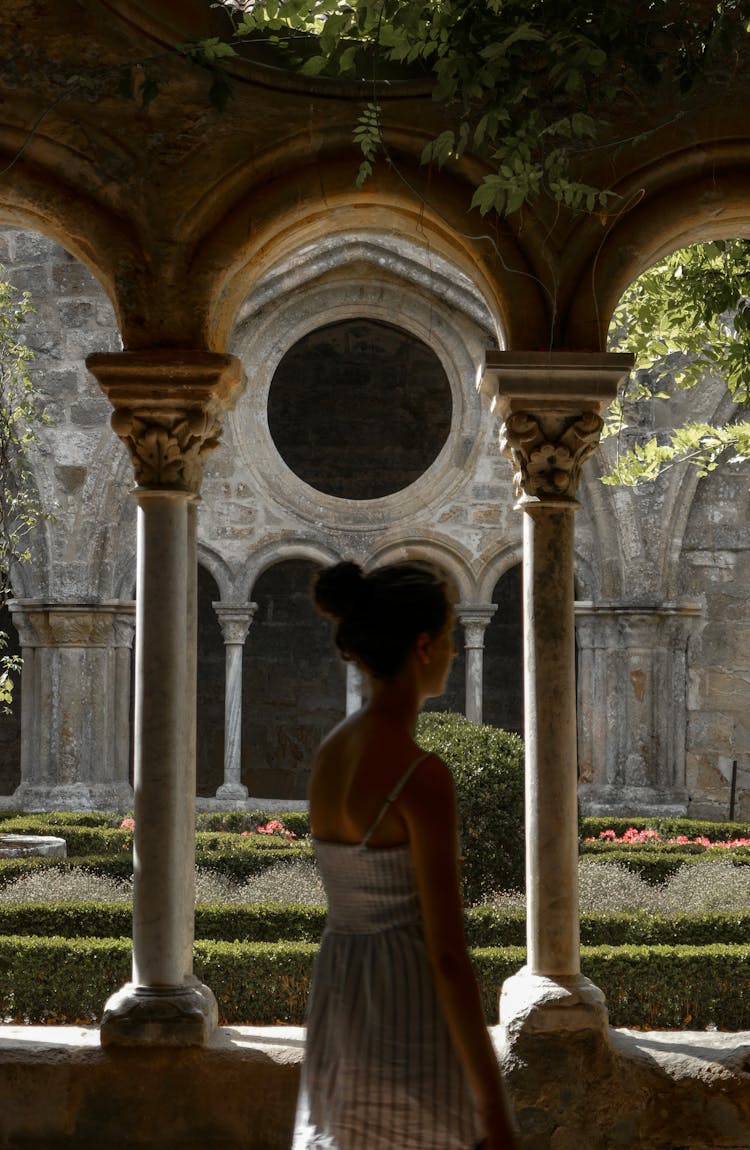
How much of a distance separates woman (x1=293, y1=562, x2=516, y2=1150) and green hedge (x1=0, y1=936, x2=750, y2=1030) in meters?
3.25

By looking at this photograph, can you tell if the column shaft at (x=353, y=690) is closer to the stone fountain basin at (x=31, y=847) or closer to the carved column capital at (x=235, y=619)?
the carved column capital at (x=235, y=619)

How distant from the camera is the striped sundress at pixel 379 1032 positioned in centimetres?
212

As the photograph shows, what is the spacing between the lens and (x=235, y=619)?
13.2m

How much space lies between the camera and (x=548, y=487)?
4430 mm

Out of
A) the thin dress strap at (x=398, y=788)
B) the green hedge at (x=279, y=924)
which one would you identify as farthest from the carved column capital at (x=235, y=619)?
the thin dress strap at (x=398, y=788)

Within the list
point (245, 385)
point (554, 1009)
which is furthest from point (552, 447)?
point (554, 1009)

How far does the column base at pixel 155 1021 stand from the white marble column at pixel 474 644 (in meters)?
8.95

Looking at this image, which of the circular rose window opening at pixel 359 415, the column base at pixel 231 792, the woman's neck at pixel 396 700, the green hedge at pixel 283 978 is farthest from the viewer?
the circular rose window opening at pixel 359 415

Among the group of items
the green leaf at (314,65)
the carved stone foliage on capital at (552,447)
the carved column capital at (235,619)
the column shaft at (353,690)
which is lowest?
the column shaft at (353,690)

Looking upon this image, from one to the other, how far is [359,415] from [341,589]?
14.2 m

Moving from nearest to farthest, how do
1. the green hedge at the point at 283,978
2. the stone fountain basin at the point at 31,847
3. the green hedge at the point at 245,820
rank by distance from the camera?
1. the green hedge at the point at 283,978
2. the stone fountain basin at the point at 31,847
3. the green hedge at the point at 245,820

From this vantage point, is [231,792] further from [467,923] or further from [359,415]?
[467,923]

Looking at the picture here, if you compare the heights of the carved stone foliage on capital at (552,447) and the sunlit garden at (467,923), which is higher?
the carved stone foliage on capital at (552,447)

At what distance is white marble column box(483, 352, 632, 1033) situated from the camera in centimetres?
422
